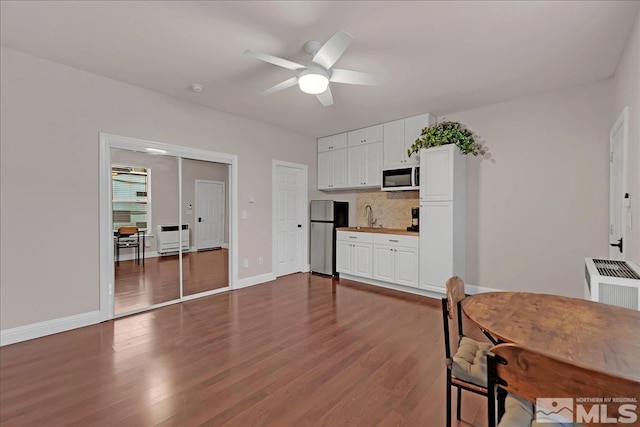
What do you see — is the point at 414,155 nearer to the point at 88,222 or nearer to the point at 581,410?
the point at 581,410

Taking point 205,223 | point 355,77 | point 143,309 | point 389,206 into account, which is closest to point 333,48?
point 355,77

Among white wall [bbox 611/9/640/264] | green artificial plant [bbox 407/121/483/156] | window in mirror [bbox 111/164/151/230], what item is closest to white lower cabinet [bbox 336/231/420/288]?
green artificial plant [bbox 407/121/483/156]

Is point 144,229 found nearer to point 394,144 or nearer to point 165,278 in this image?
point 165,278

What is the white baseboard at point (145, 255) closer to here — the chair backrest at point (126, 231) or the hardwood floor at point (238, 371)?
the chair backrest at point (126, 231)

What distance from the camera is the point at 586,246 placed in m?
3.39

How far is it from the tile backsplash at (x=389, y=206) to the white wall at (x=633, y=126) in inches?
104

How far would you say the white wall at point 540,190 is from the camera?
334 centimetres

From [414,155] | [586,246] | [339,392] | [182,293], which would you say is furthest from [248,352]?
[586,246]

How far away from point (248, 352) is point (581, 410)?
233cm

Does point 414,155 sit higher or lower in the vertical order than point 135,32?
lower

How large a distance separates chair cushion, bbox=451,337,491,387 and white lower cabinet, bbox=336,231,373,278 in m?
3.05

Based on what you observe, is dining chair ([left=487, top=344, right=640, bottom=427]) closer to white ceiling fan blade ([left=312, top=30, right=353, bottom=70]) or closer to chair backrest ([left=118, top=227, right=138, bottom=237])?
white ceiling fan blade ([left=312, top=30, right=353, bottom=70])

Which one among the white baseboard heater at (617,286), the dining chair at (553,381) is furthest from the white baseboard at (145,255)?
the white baseboard heater at (617,286)

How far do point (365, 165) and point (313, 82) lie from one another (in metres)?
2.84
